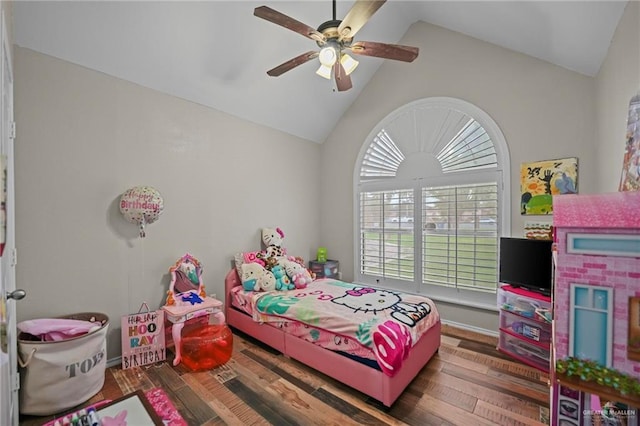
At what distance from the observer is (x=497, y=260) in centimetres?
294

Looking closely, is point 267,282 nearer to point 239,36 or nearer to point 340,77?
point 340,77

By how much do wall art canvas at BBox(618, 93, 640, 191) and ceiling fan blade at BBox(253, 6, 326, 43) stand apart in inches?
70.9

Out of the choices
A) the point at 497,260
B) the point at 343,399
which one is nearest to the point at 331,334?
the point at 343,399

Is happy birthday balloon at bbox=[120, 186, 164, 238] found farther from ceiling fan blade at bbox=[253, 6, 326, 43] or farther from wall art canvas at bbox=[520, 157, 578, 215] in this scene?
wall art canvas at bbox=[520, 157, 578, 215]

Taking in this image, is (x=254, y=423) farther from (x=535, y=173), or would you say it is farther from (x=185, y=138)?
(x=535, y=173)

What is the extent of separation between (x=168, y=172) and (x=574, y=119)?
396cm

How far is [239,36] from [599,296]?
313cm

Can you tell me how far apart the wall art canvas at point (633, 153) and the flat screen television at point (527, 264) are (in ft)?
4.11

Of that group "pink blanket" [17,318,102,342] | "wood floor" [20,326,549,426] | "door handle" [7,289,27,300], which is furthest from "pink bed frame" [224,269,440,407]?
"door handle" [7,289,27,300]

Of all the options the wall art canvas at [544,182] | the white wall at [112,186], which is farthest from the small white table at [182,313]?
the wall art canvas at [544,182]

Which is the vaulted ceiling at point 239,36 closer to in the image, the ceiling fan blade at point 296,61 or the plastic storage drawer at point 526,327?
the ceiling fan blade at point 296,61

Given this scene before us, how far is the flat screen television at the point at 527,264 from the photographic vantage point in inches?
93.0

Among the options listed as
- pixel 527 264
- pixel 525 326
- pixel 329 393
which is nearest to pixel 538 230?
pixel 527 264

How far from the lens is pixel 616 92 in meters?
1.88
